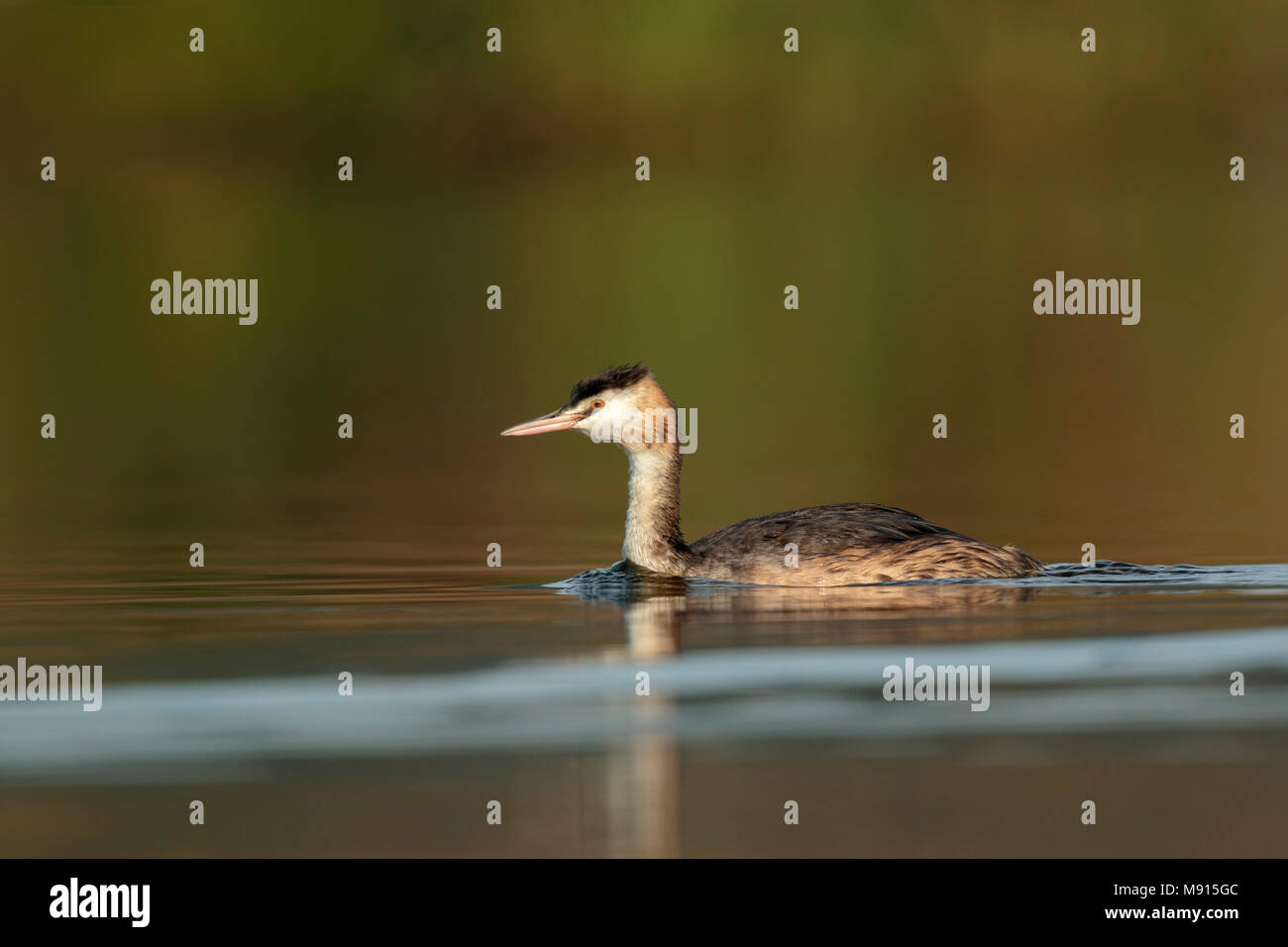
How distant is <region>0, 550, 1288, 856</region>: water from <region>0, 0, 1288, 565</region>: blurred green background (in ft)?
8.30

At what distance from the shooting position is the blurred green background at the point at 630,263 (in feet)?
61.9

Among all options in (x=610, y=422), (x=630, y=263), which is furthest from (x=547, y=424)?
(x=630, y=263)

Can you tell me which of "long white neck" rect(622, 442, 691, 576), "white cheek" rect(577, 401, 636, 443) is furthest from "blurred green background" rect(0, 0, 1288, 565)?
"white cheek" rect(577, 401, 636, 443)

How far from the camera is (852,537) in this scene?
14016 millimetres

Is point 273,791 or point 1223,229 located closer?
point 273,791

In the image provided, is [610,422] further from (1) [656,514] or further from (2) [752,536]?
(2) [752,536]

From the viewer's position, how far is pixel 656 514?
14844mm

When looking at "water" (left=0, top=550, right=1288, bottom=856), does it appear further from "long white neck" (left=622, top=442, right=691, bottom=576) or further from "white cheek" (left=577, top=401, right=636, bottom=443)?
"white cheek" (left=577, top=401, right=636, bottom=443)

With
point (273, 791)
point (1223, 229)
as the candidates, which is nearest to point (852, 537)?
point (273, 791)

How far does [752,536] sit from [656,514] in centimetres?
87

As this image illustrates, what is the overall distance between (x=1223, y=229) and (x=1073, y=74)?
12.5m

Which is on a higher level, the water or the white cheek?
the white cheek

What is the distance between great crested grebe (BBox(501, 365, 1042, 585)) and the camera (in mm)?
13961

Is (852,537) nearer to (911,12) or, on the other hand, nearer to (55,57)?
(911,12)
